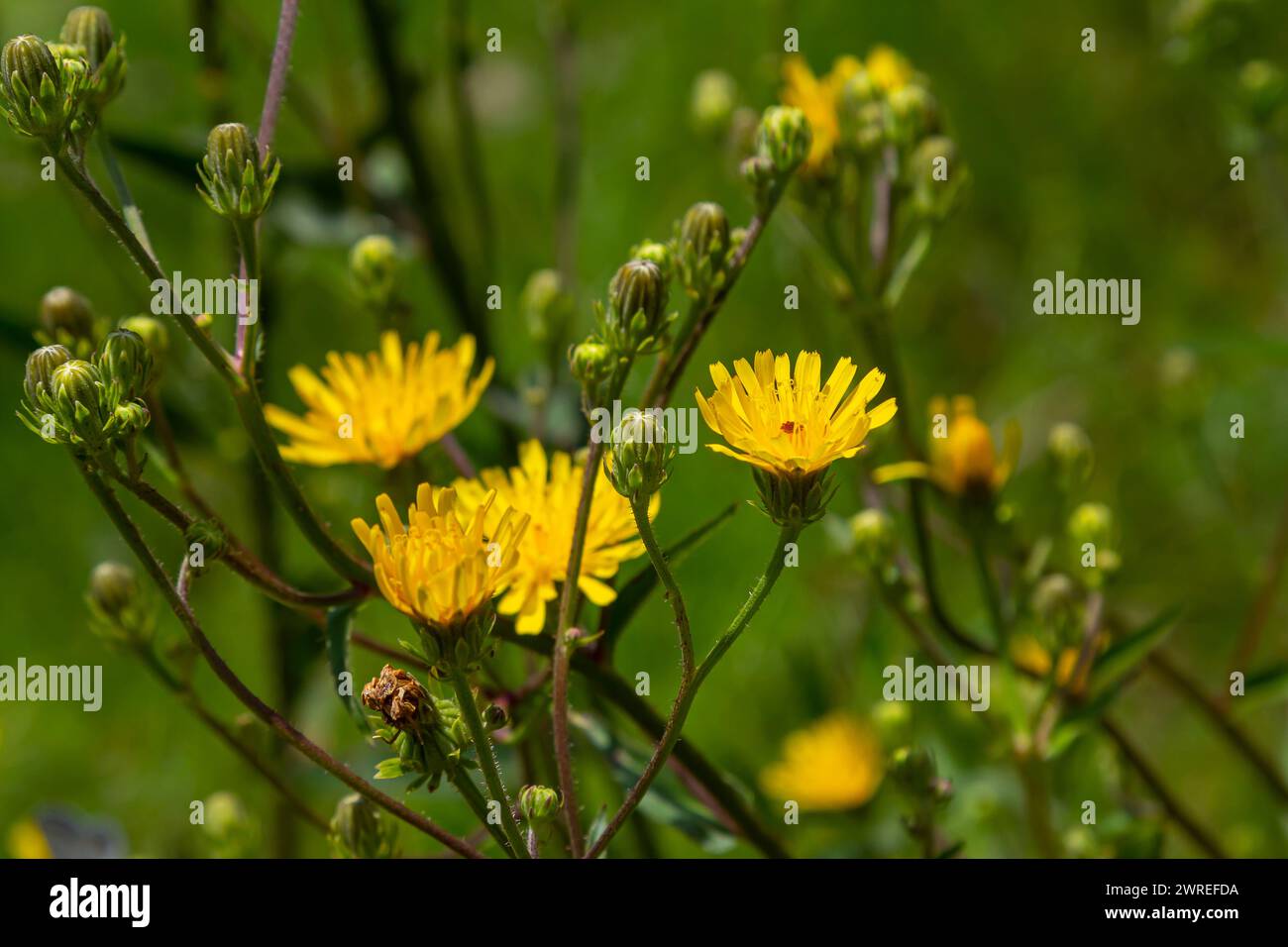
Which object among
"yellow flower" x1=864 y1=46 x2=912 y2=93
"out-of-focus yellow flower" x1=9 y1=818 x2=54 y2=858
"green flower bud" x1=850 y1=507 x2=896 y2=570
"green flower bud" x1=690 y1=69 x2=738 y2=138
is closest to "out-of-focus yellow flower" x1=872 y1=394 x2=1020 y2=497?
"green flower bud" x1=850 y1=507 x2=896 y2=570

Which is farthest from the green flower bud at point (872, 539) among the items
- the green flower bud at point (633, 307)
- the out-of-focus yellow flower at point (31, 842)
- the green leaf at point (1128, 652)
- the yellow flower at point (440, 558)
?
the out-of-focus yellow flower at point (31, 842)

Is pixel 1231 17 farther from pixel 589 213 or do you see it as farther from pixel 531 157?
pixel 531 157

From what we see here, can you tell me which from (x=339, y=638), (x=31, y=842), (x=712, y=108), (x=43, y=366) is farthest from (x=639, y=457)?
(x=31, y=842)

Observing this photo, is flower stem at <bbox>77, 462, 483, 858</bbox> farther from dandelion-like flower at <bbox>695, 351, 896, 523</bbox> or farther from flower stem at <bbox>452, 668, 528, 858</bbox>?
dandelion-like flower at <bbox>695, 351, 896, 523</bbox>

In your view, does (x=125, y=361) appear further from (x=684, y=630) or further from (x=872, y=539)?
(x=872, y=539)

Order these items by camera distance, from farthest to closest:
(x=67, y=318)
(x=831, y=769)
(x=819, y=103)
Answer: (x=831, y=769) → (x=819, y=103) → (x=67, y=318)
